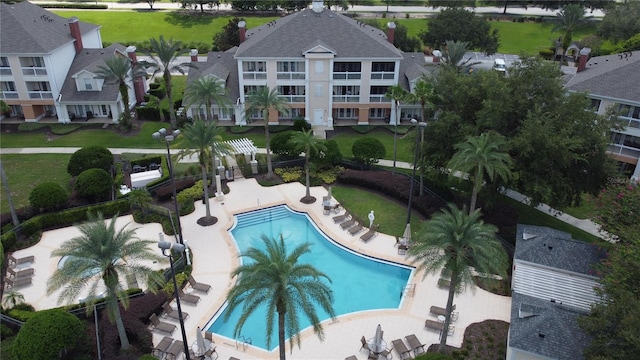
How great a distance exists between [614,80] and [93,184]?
4765 cm

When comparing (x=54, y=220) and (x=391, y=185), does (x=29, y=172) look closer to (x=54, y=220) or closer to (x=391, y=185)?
(x=54, y=220)

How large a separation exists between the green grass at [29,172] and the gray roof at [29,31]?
13.3m

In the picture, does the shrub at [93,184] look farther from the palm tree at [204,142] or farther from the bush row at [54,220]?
the palm tree at [204,142]

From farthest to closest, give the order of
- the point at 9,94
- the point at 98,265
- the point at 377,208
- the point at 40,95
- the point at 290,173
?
the point at 40,95
the point at 9,94
the point at 290,173
the point at 377,208
the point at 98,265

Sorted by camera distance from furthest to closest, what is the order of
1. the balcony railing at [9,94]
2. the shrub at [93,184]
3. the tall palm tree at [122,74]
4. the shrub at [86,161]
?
the balcony railing at [9,94], the tall palm tree at [122,74], the shrub at [86,161], the shrub at [93,184]

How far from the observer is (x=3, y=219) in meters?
38.4

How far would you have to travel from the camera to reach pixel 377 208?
41.9 meters

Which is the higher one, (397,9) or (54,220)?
(397,9)

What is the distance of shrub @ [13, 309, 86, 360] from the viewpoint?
24.5 metres

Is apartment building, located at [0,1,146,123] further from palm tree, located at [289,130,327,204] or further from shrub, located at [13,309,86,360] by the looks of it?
shrub, located at [13,309,86,360]

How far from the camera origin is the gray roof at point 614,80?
44250 millimetres

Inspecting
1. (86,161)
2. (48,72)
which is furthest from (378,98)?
(48,72)

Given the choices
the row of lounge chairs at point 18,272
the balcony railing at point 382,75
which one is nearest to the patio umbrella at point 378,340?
the row of lounge chairs at point 18,272

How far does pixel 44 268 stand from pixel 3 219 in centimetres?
778
